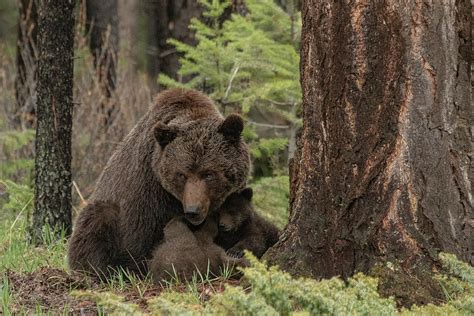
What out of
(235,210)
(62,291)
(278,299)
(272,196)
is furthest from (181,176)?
(272,196)

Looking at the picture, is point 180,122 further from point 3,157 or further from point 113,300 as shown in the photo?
point 3,157

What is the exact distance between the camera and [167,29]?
16.7 meters

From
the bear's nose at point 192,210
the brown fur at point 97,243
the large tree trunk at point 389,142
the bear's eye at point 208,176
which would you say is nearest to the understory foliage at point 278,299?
the large tree trunk at point 389,142

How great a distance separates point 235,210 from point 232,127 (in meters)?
0.66

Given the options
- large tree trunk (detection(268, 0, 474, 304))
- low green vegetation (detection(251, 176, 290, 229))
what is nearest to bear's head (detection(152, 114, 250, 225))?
large tree trunk (detection(268, 0, 474, 304))

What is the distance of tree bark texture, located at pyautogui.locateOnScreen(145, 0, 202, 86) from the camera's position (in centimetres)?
1520

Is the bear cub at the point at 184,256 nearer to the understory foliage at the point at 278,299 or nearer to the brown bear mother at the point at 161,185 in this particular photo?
the brown bear mother at the point at 161,185

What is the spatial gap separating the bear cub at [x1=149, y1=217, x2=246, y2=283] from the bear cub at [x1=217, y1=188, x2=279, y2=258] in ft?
1.09

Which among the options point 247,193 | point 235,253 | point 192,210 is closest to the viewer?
point 192,210

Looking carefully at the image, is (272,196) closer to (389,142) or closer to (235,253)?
(235,253)

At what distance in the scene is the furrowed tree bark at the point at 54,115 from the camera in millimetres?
7773

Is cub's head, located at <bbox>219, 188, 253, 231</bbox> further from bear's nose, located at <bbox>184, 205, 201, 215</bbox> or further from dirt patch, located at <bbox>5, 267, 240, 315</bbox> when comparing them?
dirt patch, located at <bbox>5, 267, 240, 315</bbox>

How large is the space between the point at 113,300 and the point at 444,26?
2735 mm

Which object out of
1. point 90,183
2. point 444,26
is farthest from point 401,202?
point 90,183
